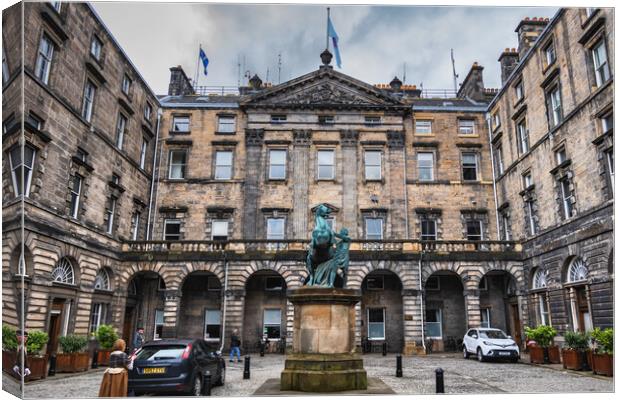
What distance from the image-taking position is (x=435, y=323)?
2883 cm

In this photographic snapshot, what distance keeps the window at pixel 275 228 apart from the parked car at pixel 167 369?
61.7ft

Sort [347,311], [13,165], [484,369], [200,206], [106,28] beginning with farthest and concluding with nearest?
[200,206]
[106,28]
[484,369]
[13,165]
[347,311]

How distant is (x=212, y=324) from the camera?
28.5m

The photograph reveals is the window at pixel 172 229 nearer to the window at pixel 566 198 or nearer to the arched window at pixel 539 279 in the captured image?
the arched window at pixel 539 279

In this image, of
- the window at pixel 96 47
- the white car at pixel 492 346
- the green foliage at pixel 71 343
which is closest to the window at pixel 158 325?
the green foliage at pixel 71 343

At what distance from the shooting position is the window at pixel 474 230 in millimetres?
30562

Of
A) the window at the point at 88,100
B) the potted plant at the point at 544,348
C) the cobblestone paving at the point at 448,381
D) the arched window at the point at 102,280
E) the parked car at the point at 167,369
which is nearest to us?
the parked car at the point at 167,369

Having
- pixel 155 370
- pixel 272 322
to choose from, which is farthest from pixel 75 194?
pixel 155 370

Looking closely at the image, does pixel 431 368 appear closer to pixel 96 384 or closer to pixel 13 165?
pixel 96 384

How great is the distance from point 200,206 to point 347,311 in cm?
2118

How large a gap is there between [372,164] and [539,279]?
40.4ft

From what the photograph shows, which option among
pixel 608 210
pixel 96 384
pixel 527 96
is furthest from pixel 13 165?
pixel 527 96

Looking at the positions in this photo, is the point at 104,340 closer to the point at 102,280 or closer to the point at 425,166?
the point at 102,280

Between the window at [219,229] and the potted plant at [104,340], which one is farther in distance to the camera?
the window at [219,229]
